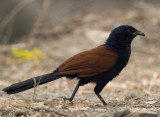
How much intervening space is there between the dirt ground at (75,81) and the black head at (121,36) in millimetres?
665

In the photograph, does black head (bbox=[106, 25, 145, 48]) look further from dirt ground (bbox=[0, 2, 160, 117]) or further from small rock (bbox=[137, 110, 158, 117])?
small rock (bbox=[137, 110, 158, 117])

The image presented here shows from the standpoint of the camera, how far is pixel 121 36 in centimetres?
496

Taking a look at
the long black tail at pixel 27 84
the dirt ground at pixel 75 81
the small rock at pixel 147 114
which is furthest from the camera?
the long black tail at pixel 27 84

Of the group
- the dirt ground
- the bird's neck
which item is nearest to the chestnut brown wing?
the bird's neck

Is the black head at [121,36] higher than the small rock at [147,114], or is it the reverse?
the black head at [121,36]

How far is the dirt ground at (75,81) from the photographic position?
414 centimetres

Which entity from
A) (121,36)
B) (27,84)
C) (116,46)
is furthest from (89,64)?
(27,84)

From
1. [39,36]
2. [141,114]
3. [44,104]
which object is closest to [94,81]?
[44,104]

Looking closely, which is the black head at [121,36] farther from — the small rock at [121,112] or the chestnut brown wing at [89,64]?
the small rock at [121,112]

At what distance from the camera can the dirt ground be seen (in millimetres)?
4143

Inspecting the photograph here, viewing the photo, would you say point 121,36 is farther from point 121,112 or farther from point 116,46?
point 121,112

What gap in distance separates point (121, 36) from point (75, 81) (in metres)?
3.16

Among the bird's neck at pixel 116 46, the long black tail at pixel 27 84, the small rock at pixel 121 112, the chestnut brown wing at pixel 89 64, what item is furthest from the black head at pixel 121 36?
the small rock at pixel 121 112

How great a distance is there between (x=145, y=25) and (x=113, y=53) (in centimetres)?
640
